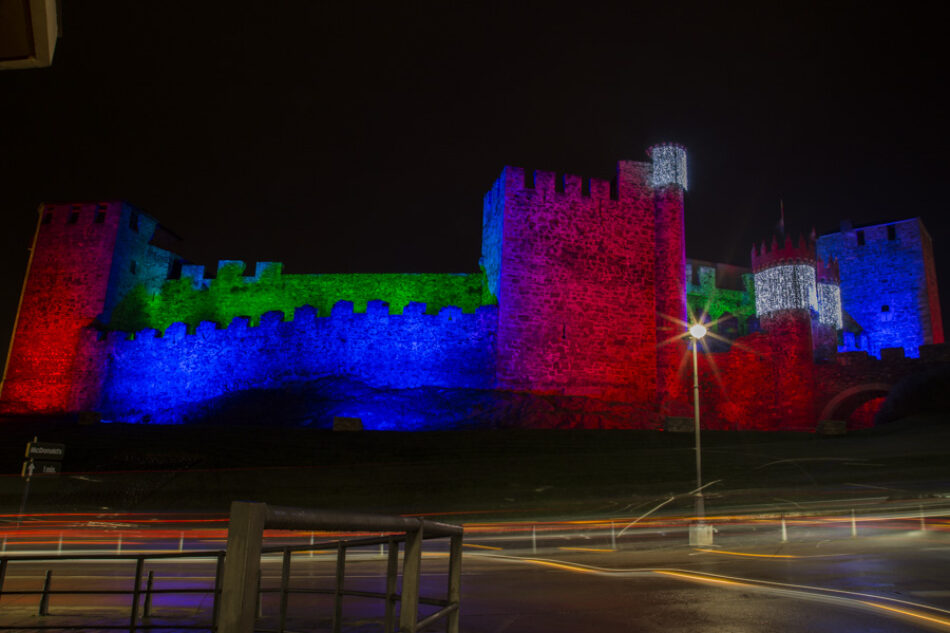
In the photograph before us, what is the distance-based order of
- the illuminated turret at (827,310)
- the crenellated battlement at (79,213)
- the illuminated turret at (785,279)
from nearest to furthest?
the illuminated turret at (785,279)
the crenellated battlement at (79,213)
the illuminated turret at (827,310)

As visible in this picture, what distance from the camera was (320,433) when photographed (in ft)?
67.2

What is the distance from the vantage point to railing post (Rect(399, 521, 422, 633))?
111 inches

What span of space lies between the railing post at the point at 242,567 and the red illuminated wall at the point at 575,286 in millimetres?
23610

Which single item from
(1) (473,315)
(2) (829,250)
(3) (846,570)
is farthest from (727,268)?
(3) (846,570)

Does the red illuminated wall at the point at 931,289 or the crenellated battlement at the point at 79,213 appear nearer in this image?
the crenellated battlement at the point at 79,213

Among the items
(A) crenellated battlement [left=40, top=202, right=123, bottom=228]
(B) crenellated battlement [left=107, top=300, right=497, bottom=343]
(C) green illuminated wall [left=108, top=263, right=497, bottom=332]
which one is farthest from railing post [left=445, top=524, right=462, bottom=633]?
(A) crenellated battlement [left=40, top=202, right=123, bottom=228]

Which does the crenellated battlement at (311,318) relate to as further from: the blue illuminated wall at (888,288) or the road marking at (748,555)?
the blue illuminated wall at (888,288)

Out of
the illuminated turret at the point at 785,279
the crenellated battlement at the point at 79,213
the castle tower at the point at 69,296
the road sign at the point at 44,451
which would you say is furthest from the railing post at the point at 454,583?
the crenellated battlement at the point at 79,213

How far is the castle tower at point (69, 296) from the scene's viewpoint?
30.9 m

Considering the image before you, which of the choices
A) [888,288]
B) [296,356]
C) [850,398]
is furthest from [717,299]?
[296,356]

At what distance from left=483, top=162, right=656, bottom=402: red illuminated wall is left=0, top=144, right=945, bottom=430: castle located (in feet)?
Result: 0.17

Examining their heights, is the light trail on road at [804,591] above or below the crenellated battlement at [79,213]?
below

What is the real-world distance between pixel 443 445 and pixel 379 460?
6.20 feet

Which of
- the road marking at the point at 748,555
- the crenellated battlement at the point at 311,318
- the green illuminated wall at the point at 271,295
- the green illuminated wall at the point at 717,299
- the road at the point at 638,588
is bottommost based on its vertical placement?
the road at the point at 638,588
